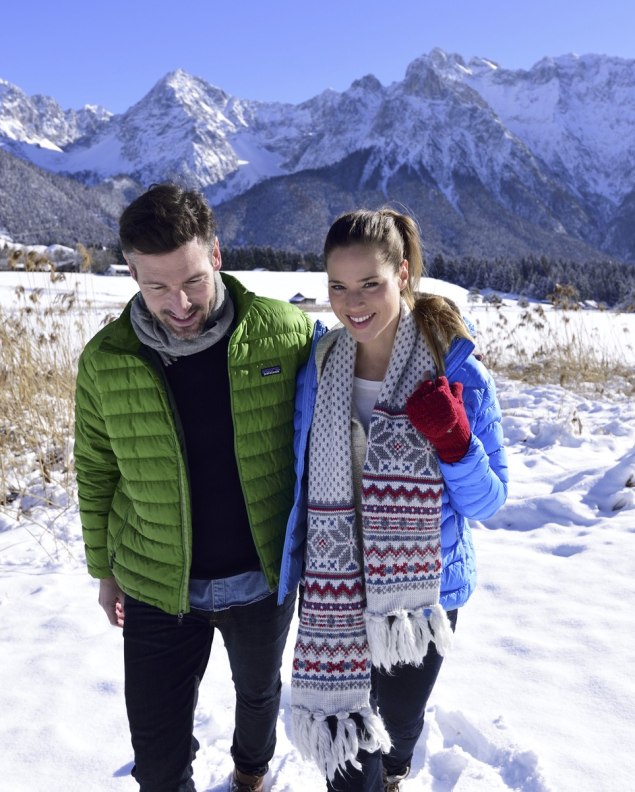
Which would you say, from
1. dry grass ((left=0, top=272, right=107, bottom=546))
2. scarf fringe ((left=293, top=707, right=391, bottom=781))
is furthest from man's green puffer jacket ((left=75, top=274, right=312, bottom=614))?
dry grass ((left=0, top=272, right=107, bottom=546))

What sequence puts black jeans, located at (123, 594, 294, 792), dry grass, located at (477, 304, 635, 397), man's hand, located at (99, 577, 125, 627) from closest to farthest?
black jeans, located at (123, 594, 294, 792) < man's hand, located at (99, 577, 125, 627) < dry grass, located at (477, 304, 635, 397)

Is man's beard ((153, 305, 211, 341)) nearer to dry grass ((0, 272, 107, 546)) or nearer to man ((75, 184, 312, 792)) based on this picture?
man ((75, 184, 312, 792))

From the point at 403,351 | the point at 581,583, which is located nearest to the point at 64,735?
the point at 403,351

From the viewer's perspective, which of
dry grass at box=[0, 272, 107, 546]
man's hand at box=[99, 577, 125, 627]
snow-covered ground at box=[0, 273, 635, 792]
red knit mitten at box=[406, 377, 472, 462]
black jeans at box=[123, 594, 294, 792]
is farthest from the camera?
dry grass at box=[0, 272, 107, 546]

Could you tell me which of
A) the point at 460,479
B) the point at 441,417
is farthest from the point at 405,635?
the point at 441,417

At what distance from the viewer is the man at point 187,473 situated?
1.62 m

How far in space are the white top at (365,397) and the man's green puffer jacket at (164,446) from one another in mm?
206

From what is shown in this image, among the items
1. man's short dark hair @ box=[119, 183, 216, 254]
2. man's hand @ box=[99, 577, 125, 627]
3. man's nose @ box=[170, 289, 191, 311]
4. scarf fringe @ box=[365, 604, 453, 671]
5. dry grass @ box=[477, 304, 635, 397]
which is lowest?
man's hand @ box=[99, 577, 125, 627]

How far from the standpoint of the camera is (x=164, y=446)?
1681 millimetres

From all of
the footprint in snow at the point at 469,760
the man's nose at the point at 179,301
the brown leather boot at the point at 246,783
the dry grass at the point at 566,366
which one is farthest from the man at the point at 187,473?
the dry grass at the point at 566,366

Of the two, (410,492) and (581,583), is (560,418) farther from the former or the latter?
(410,492)

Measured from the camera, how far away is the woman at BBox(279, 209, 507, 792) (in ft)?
5.35

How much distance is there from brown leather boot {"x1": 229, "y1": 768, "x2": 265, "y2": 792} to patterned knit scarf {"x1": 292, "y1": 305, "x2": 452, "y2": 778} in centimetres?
40

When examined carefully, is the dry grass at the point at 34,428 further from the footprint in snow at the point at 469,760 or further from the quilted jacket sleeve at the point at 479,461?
the quilted jacket sleeve at the point at 479,461
